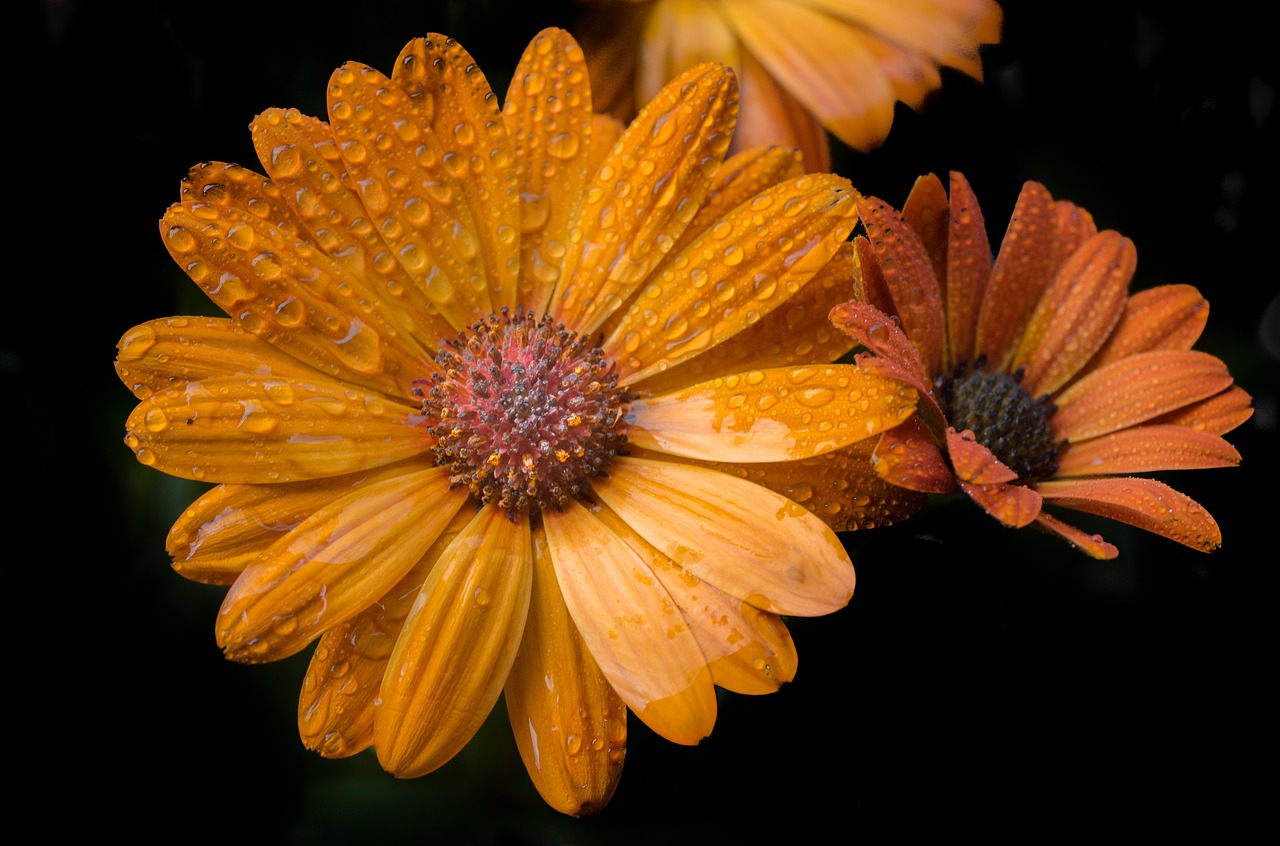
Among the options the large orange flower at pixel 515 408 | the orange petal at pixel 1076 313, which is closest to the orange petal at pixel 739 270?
the large orange flower at pixel 515 408

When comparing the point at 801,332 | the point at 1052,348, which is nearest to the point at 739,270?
the point at 801,332

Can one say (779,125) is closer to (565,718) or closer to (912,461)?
(912,461)

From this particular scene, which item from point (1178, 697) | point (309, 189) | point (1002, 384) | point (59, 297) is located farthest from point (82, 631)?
point (1178, 697)

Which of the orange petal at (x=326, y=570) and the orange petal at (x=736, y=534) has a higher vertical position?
the orange petal at (x=326, y=570)

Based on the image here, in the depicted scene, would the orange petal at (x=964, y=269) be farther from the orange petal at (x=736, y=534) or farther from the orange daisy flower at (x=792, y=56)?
the orange petal at (x=736, y=534)

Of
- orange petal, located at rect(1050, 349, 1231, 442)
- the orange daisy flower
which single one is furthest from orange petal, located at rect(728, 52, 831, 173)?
orange petal, located at rect(1050, 349, 1231, 442)

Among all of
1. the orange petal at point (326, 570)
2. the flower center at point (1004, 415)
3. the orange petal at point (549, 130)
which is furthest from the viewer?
the flower center at point (1004, 415)
